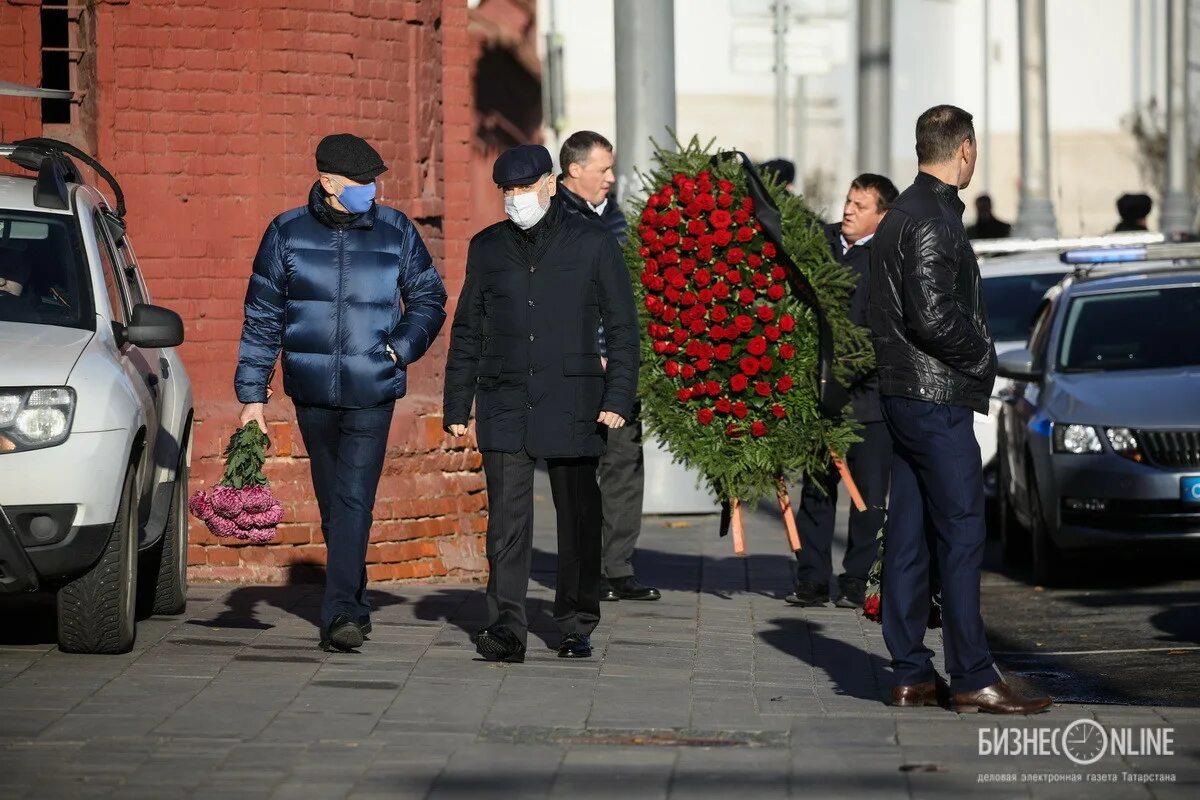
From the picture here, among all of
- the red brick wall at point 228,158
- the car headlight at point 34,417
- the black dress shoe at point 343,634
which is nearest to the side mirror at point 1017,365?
the red brick wall at point 228,158

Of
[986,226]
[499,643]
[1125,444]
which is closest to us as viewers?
[499,643]

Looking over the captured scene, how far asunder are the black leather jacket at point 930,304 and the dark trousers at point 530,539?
160 centimetres

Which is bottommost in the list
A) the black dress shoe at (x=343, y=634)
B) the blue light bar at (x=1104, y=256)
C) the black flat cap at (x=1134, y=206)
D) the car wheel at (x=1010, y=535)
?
the car wheel at (x=1010, y=535)

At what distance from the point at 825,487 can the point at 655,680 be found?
9.05 feet

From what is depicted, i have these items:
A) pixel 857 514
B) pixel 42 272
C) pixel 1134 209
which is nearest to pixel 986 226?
pixel 1134 209

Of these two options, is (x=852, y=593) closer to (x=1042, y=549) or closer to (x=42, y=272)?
(x=1042, y=549)

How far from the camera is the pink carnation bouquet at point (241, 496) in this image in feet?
29.3

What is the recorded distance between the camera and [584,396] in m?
8.53

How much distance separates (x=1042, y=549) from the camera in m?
12.4

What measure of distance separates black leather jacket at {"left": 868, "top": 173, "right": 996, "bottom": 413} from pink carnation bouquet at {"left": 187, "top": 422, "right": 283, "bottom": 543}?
2721 millimetres

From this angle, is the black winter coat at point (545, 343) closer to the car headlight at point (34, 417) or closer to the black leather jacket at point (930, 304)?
the black leather jacket at point (930, 304)

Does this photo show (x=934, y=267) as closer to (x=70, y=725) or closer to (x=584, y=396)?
(x=584, y=396)

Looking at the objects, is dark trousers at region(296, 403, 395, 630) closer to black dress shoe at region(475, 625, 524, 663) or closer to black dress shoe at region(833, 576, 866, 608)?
black dress shoe at region(475, 625, 524, 663)

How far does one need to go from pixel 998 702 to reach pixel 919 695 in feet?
1.22
